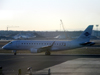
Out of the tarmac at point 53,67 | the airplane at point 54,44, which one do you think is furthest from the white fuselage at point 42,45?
the tarmac at point 53,67

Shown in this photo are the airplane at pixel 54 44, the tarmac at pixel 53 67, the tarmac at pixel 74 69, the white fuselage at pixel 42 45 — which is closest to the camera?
the tarmac at pixel 74 69

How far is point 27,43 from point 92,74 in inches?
852

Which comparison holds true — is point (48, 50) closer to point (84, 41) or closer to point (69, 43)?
point (69, 43)

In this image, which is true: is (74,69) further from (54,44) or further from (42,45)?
(42,45)

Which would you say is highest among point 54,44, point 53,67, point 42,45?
point 54,44

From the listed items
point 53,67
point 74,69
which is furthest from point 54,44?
point 74,69

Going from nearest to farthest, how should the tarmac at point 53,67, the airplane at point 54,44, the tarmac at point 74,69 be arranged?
the tarmac at point 74,69 → the tarmac at point 53,67 → the airplane at point 54,44

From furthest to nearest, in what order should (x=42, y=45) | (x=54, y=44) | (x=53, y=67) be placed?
1. (x=42, y=45)
2. (x=54, y=44)
3. (x=53, y=67)

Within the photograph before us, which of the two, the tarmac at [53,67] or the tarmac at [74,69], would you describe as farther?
the tarmac at [53,67]

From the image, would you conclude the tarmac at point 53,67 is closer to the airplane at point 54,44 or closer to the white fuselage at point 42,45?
the airplane at point 54,44

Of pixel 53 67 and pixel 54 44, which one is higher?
pixel 54 44

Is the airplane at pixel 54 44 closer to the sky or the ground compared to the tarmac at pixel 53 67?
closer to the sky

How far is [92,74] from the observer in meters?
17.0

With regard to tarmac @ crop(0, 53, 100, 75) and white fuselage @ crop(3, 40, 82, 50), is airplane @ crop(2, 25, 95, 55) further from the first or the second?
tarmac @ crop(0, 53, 100, 75)
